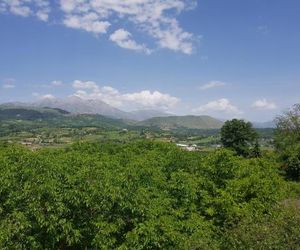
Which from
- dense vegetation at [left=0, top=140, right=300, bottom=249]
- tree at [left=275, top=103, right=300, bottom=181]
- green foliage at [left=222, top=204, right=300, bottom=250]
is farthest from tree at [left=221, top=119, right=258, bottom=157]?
green foliage at [left=222, top=204, right=300, bottom=250]

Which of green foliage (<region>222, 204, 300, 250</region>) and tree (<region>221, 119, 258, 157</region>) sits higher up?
Result: tree (<region>221, 119, 258, 157</region>)

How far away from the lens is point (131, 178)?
34406 millimetres

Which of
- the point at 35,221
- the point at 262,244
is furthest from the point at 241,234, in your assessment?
the point at 35,221

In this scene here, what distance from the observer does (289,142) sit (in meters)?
105

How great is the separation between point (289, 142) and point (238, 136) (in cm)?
1597

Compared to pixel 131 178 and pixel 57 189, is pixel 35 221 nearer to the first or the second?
pixel 57 189

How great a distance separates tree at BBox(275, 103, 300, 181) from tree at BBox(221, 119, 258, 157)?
7.77 metres

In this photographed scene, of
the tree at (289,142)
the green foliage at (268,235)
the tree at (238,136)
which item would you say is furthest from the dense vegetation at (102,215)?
the tree at (238,136)

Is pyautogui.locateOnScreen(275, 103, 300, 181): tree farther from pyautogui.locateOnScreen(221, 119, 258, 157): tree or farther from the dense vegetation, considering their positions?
the dense vegetation

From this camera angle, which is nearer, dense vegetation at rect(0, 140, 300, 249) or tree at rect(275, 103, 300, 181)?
dense vegetation at rect(0, 140, 300, 249)

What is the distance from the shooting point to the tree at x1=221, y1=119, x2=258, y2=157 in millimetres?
116500

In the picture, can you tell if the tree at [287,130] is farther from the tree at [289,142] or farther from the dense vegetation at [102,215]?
the dense vegetation at [102,215]

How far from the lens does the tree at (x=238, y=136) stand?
11650 cm

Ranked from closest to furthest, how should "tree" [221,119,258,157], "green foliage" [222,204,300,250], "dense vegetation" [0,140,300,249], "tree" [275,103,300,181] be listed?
"green foliage" [222,204,300,250] → "dense vegetation" [0,140,300,249] → "tree" [275,103,300,181] → "tree" [221,119,258,157]
